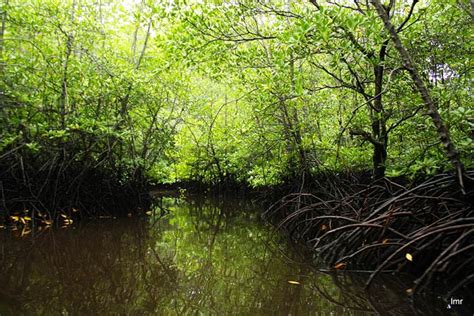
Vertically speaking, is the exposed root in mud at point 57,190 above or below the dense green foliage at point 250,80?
below

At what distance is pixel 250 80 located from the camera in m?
5.71

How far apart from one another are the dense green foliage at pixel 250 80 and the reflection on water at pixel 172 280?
4.56 feet

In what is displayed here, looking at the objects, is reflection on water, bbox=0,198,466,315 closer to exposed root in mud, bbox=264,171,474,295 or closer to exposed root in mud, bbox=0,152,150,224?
exposed root in mud, bbox=264,171,474,295

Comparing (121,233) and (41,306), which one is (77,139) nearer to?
(121,233)

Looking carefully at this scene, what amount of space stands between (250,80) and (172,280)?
3.78 metres

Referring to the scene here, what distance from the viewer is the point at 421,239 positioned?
8.56 feet

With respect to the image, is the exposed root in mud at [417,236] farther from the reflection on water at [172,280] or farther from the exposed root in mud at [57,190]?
the exposed root in mud at [57,190]

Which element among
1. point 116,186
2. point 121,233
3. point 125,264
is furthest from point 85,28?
point 125,264

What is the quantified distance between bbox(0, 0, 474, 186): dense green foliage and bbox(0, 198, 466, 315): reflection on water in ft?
4.56

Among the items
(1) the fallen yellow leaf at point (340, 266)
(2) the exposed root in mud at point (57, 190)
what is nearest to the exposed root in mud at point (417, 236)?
(1) the fallen yellow leaf at point (340, 266)

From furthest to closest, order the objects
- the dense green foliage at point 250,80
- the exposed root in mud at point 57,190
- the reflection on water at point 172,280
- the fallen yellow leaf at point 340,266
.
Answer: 1. the exposed root in mud at point 57,190
2. the dense green foliage at point 250,80
3. the fallen yellow leaf at point 340,266
4. the reflection on water at point 172,280

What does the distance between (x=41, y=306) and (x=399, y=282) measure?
9.36 feet

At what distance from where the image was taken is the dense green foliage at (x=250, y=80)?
3.58 metres

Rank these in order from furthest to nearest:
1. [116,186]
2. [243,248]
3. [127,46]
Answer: [127,46] → [116,186] → [243,248]
